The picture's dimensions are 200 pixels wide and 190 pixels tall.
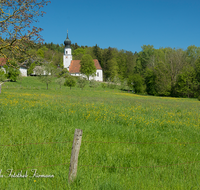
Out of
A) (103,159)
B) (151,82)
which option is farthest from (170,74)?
(103,159)

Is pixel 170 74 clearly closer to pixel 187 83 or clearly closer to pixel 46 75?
pixel 187 83

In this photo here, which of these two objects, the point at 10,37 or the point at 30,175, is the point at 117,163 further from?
the point at 10,37

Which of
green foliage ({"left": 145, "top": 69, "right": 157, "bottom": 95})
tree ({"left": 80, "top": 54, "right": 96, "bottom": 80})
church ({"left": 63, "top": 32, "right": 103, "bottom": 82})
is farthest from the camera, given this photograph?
church ({"left": 63, "top": 32, "right": 103, "bottom": 82})

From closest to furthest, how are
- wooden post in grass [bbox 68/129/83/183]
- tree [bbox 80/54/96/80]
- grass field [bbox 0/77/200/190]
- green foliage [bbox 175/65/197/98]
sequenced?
1. wooden post in grass [bbox 68/129/83/183]
2. grass field [bbox 0/77/200/190]
3. green foliage [bbox 175/65/197/98]
4. tree [bbox 80/54/96/80]

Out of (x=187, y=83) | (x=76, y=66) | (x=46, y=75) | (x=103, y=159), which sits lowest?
(x=103, y=159)

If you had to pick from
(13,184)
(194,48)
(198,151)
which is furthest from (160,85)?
(13,184)

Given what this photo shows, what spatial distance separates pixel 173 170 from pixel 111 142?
2.12 meters

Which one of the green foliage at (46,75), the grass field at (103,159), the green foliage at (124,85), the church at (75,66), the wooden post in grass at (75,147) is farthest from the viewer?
the church at (75,66)

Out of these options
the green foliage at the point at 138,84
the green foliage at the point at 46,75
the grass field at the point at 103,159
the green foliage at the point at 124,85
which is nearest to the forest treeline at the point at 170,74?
the green foliage at the point at 138,84

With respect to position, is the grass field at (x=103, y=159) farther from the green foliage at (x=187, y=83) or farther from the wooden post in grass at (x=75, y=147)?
the green foliage at (x=187, y=83)

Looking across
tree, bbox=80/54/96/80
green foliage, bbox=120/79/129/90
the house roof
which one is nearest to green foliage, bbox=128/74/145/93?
green foliage, bbox=120/79/129/90

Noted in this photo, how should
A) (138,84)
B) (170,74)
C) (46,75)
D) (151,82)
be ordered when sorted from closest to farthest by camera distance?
(46,75) < (170,74) < (151,82) < (138,84)

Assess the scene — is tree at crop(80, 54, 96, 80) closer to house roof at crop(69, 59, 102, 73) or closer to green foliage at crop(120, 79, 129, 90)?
house roof at crop(69, 59, 102, 73)

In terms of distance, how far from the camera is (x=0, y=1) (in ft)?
18.6
